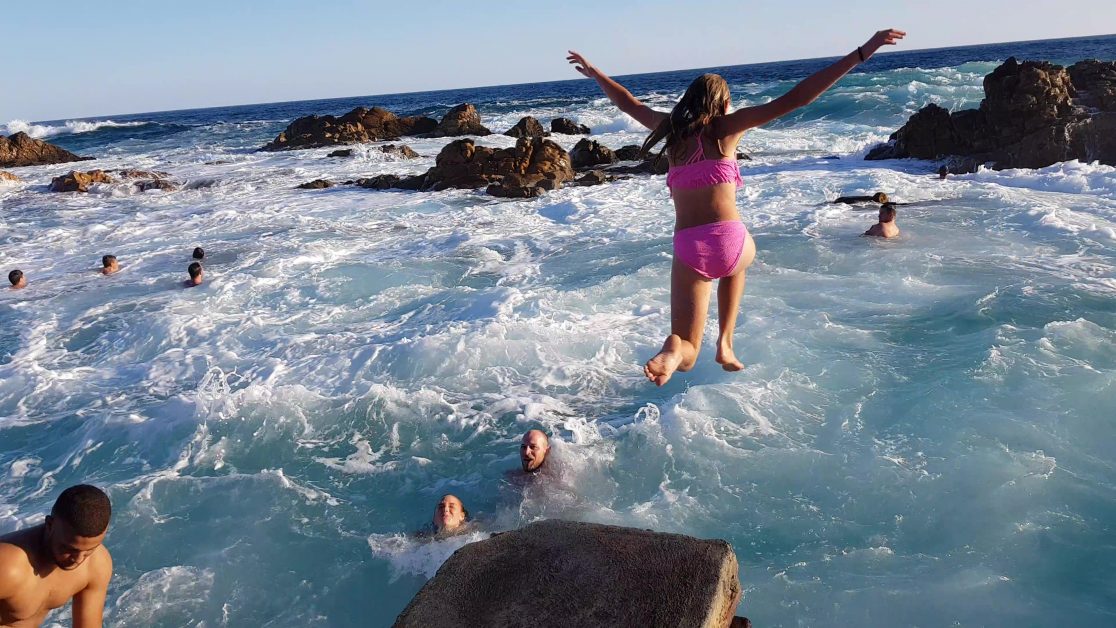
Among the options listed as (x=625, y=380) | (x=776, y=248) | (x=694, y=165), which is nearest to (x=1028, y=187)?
(x=776, y=248)

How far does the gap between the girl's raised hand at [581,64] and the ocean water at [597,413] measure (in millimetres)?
2943

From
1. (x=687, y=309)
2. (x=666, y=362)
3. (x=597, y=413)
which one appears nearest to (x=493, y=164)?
(x=597, y=413)

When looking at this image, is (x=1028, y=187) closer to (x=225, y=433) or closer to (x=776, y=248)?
(x=776, y=248)

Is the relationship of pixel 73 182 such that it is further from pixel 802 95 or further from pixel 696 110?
pixel 802 95

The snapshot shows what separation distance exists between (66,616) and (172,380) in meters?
4.02

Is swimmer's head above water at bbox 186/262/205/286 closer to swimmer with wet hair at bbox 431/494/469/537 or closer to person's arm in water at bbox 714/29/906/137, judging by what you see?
swimmer with wet hair at bbox 431/494/469/537

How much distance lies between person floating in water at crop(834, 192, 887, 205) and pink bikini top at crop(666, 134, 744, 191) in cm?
1205

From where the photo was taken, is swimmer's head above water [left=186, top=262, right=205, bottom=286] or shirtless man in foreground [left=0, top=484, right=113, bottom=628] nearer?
shirtless man in foreground [left=0, top=484, right=113, bottom=628]

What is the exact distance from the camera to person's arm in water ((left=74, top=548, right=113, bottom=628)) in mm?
3979

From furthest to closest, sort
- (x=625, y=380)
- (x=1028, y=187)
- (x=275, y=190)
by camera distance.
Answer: (x=275, y=190) < (x=1028, y=187) < (x=625, y=380)

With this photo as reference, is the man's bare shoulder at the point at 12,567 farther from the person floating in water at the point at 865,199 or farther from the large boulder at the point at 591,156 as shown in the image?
the large boulder at the point at 591,156

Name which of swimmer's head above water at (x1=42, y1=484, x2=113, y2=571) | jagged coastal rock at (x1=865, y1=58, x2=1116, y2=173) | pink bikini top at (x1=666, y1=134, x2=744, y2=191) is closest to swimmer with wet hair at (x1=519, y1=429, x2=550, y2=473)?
pink bikini top at (x1=666, y1=134, x2=744, y2=191)

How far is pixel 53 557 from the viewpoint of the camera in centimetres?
366

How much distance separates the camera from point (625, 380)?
780 cm
